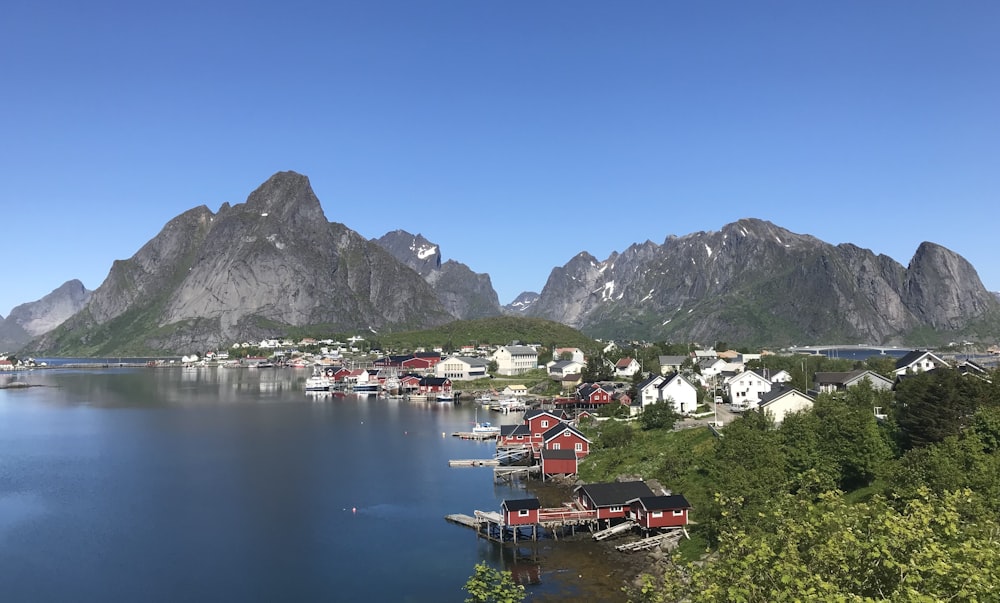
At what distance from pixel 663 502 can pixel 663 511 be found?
1.39ft

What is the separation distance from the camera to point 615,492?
34250 millimetres

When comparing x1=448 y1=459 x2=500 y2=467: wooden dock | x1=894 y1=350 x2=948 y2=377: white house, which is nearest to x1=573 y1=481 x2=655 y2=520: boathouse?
x1=448 y1=459 x2=500 y2=467: wooden dock

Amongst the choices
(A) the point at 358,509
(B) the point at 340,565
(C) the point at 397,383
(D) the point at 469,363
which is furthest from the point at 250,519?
(D) the point at 469,363

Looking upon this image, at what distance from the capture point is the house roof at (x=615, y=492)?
3350 cm

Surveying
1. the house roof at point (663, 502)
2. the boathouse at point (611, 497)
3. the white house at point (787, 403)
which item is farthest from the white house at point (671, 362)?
the house roof at point (663, 502)

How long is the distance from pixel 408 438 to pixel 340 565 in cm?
3129

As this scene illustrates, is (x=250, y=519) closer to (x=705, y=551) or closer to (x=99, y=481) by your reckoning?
(x=99, y=481)

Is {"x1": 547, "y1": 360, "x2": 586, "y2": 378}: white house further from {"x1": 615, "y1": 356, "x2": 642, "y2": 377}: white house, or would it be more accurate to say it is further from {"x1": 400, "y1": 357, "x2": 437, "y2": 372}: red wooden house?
{"x1": 400, "y1": 357, "x2": 437, "y2": 372}: red wooden house

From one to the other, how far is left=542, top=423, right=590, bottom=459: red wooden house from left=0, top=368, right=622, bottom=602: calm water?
5091 millimetres

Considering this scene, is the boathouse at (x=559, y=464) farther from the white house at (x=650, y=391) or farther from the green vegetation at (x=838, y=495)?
the white house at (x=650, y=391)

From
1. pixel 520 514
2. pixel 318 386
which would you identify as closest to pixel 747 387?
pixel 520 514

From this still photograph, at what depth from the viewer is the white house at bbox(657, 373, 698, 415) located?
191ft

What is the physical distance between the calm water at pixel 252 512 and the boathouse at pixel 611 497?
2.48 meters

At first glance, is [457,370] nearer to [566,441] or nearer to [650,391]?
[650,391]
